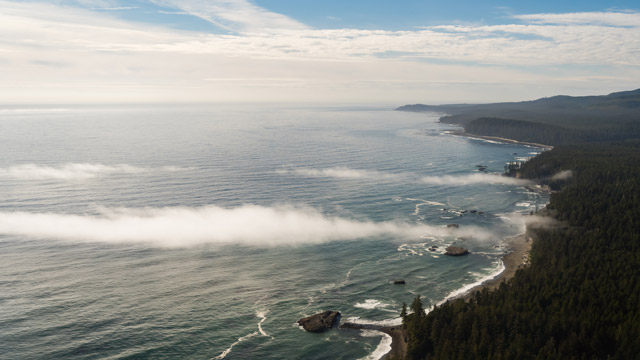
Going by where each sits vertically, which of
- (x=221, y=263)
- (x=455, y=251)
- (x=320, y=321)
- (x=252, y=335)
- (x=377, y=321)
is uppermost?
(x=455, y=251)

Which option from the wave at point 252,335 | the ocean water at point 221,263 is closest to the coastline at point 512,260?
the ocean water at point 221,263

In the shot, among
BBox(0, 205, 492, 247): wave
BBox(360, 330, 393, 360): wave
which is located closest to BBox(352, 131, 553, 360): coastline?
BBox(360, 330, 393, 360): wave

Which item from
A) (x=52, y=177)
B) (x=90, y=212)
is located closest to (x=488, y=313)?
(x=90, y=212)

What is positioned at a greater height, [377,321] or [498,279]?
[498,279]

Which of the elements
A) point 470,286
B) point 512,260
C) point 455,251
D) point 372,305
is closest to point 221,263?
point 372,305

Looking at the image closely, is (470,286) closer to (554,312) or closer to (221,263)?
(554,312)

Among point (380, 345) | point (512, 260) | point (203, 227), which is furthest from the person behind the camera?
point (203, 227)

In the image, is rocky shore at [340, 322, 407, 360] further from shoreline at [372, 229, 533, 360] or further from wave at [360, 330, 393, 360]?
wave at [360, 330, 393, 360]
